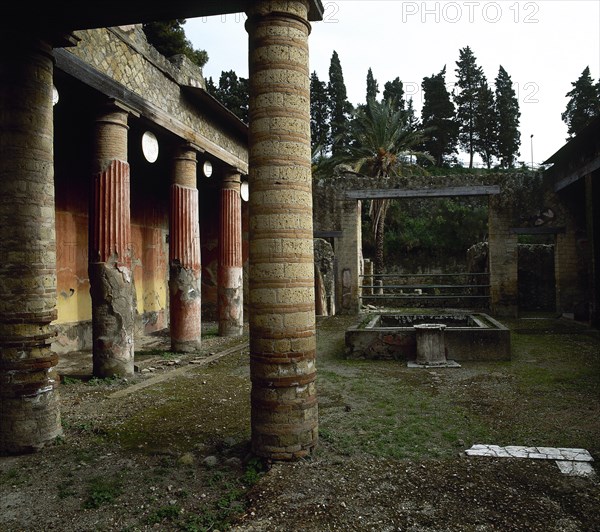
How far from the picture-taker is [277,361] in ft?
13.6

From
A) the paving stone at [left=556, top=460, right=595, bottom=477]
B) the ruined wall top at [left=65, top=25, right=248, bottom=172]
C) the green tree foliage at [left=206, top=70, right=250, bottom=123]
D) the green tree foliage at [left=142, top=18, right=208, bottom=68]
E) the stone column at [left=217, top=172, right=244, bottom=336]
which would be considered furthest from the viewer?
the green tree foliage at [left=206, top=70, right=250, bottom=123]

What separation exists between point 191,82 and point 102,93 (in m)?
3.12

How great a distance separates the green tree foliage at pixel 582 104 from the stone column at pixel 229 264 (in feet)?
84.0

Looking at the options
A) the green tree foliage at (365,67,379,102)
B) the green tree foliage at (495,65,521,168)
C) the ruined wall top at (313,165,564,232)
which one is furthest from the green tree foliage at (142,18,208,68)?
the green tree foliage at (495,65,521,168)

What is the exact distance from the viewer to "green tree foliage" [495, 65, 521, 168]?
3519 centimetres

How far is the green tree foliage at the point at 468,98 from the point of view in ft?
120

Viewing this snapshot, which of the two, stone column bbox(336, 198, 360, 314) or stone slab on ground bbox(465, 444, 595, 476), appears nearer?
stone slab on ground bbox(465, 444, 595, 476)

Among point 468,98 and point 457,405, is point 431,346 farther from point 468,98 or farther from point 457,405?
point 468,98

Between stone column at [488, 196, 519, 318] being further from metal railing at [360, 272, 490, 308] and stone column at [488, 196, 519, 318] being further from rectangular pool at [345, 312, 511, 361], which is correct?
rectangular pool at [345, 312, 511, 361]

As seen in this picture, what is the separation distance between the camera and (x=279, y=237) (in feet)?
13.8

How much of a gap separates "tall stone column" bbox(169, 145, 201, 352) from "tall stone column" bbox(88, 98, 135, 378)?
2065 millimetres

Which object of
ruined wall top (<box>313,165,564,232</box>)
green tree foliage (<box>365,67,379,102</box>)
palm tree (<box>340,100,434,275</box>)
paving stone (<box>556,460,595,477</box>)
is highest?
green tree foliage (<box>365,67,379,102</box>)

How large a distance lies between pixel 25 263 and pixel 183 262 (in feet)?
16.2

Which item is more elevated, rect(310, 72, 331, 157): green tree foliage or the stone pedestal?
rect(310, 72, 331, 157): green tree foliage
